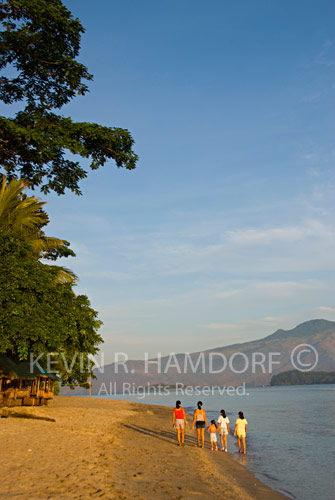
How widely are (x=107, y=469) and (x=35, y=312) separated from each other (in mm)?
8608

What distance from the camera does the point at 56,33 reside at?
49.0 feet

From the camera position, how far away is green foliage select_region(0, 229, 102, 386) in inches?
660

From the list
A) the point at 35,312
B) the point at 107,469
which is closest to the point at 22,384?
the point at 35,312

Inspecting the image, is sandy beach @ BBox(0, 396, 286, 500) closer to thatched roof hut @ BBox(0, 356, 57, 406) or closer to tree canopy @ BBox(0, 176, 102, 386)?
tree canopy @ BBox(0, 176, 102, 386)

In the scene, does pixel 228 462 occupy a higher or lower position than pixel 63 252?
lower

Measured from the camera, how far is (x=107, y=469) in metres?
10.5

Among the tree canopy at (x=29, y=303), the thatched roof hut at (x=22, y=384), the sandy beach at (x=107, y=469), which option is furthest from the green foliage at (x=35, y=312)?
the thatched roof hut at (x=22, y=384)

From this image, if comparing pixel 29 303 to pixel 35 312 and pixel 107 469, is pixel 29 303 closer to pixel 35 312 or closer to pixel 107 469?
pixel 35 312

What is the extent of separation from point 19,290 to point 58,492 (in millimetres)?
10803

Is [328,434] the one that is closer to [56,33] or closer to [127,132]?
[127,132]

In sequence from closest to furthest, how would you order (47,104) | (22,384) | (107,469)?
(107,469) < (47,104) < (22,384)

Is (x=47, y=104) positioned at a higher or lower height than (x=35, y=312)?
higher

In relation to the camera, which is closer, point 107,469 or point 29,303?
point 107,469

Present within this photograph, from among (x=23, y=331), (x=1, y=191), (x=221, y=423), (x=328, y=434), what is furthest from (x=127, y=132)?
(x=328, y=434)
